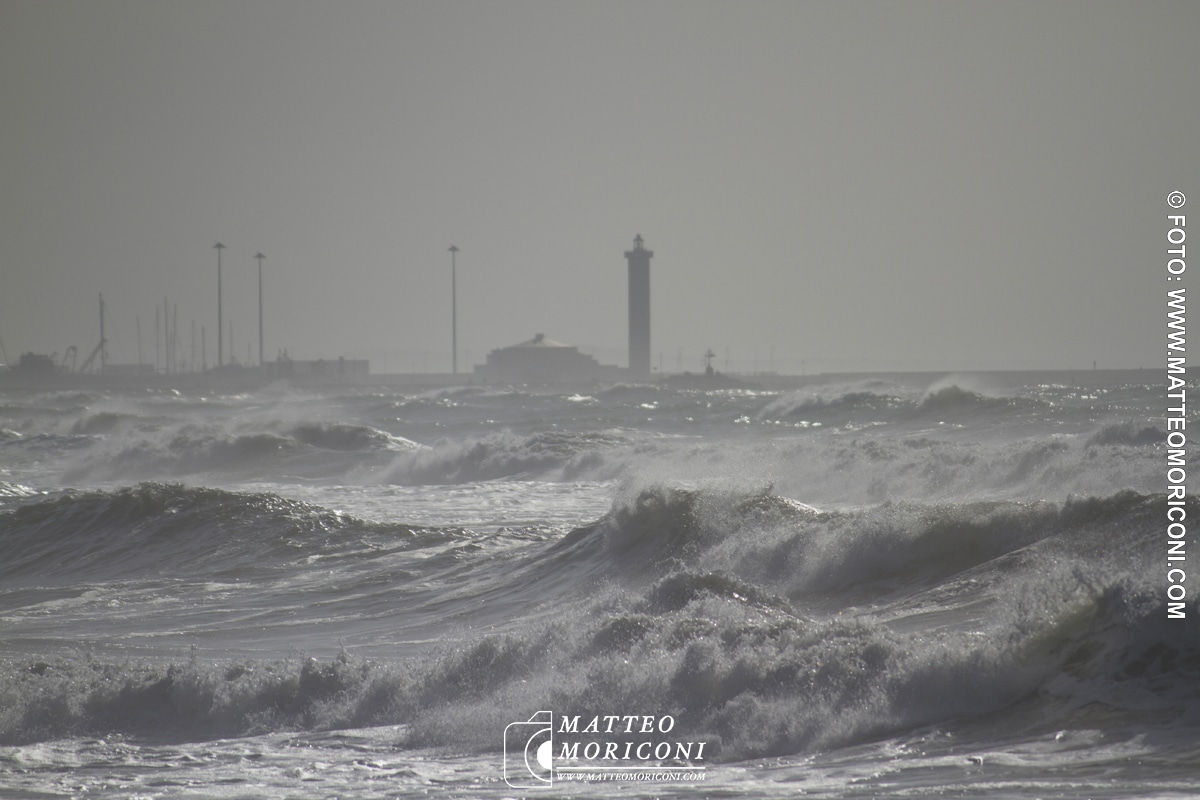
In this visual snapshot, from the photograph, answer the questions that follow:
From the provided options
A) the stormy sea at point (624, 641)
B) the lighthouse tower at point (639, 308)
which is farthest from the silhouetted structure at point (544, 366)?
the stormy sea at point (624, 641)

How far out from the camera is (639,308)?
4149 inches

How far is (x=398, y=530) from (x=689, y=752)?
9.09 m

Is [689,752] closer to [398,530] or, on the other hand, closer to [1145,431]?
[398,530]

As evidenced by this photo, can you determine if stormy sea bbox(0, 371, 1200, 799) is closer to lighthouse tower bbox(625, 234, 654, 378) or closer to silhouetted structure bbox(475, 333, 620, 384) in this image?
lighthouse tower bbox(625, 234, 654, 378)

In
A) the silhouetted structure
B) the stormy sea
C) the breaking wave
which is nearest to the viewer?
the stormy sea

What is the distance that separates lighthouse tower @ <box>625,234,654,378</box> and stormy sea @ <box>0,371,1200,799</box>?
86060 mm

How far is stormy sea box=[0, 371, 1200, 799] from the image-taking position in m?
5.04

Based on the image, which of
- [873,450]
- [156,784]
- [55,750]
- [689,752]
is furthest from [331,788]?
[873,450]

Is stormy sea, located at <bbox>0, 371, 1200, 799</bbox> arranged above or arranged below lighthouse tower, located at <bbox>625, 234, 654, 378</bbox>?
below

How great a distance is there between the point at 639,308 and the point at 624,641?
326ft

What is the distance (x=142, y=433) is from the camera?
32656 mm

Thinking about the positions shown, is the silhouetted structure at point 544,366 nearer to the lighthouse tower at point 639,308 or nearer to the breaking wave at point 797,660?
the lighthouse tower at point 639,308

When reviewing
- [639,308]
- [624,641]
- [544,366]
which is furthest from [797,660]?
[544,366]

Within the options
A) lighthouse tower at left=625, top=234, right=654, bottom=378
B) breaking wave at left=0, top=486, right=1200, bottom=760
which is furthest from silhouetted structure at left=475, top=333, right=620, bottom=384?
breaking wave at left=0, top=486, right=1200, bottom=760
